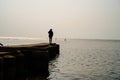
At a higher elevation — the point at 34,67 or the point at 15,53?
the point at 15,53

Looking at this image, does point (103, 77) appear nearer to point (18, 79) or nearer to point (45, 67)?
point (45, 67)

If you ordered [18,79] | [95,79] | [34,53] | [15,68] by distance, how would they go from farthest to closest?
1. [95,79]
2. [34,53]
3. [18,79]
4. [15,68]

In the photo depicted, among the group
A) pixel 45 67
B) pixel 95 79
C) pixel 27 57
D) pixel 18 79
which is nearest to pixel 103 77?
pixel 95 79

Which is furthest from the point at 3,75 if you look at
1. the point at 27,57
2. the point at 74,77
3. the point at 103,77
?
the point at 103,77

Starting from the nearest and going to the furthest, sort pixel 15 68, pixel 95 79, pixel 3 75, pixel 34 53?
pixel 3 75 < pixel 15 68 < pixel 34 53 < pixel 95 79

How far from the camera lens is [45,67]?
62.4 feet

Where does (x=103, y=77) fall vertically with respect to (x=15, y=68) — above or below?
below

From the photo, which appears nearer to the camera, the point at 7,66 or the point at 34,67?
the point at 7,66

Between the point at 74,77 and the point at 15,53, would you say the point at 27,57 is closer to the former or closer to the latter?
the point at 15,53

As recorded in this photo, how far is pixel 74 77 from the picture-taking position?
2047 cm

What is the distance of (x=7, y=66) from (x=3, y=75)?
0.69 meters

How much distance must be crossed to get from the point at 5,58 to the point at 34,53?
4.48m

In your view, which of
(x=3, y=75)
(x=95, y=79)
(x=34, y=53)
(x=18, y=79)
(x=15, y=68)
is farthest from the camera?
(x=95, y=79)

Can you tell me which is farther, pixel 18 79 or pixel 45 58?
pixel 45 58
